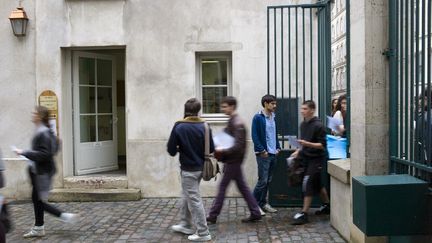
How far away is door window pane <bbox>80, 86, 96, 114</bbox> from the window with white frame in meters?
2.28

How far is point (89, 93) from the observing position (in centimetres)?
1006

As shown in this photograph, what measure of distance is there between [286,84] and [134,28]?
2876mm

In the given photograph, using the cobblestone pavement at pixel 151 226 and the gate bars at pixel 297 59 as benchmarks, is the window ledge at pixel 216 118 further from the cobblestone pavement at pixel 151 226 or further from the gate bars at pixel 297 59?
the cobblestone pavement at pixel 151 226

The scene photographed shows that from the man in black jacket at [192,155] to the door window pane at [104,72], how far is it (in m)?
4.38

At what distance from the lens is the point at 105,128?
10.5 metres

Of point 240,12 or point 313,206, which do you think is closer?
point 313,206

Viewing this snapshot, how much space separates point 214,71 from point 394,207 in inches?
221

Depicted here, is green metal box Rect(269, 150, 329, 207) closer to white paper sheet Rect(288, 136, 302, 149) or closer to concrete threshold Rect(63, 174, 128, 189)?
white paper sheet Rect(288, 136, 302, 149)

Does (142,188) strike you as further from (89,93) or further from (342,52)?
(342,52)

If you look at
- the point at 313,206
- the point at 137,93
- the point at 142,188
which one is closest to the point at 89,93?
the point at 137,93

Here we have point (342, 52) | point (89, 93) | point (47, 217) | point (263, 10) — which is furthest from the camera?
point (342, 52)

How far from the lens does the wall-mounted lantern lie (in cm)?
913

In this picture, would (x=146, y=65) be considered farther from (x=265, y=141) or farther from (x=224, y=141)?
(x=224, y=141)

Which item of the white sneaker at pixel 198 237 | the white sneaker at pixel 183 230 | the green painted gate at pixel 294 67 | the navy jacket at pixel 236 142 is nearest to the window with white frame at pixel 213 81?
the green painted gate at pixel 294 67
